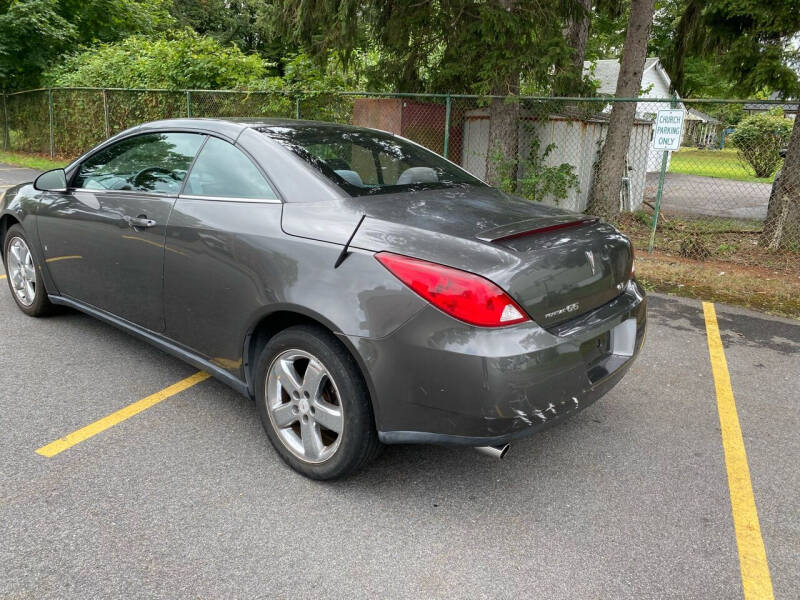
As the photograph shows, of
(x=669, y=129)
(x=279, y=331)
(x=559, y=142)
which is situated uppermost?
(x=669, y=129)

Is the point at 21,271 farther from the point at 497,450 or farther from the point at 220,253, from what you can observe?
the point at 497,450

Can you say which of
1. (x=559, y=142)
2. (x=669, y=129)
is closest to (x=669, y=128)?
(x=669, y=129)

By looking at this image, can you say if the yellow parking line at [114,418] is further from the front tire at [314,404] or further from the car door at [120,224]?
the front tire at [314,404]

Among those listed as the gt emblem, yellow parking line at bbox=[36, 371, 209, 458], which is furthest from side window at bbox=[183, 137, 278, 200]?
the gt emblem

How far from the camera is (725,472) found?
306 centimetres

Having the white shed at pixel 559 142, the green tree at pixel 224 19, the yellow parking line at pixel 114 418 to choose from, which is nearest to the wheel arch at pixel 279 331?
the yellow parking line at pixel 114 418

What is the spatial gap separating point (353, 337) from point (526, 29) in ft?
24.4

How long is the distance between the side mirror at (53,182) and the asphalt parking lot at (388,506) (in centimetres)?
122

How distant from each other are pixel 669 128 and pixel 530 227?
512 cm

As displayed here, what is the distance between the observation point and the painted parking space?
2277mm

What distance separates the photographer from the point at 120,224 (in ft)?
11.9

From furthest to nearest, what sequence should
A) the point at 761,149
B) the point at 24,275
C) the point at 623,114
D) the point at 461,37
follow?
the point at 761,149 → the point at 623,114 → the point at 461,37 → the point at 24,275

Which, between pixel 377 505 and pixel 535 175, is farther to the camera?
pixel 535 175

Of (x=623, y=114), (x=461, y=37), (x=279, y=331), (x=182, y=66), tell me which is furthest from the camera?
(x=182, y=66)
